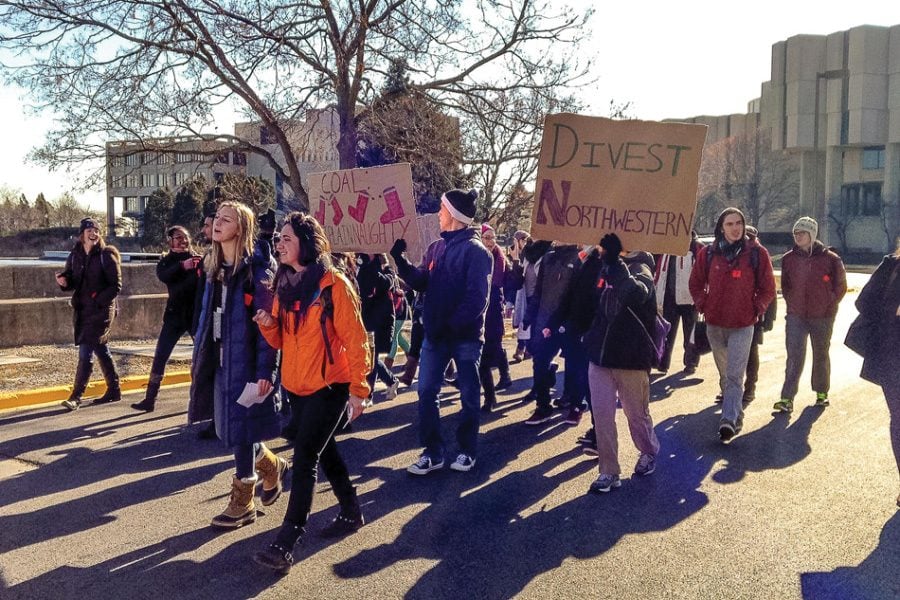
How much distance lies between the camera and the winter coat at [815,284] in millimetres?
8227

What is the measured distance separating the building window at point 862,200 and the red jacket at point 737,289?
63.9 m

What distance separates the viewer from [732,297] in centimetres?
698

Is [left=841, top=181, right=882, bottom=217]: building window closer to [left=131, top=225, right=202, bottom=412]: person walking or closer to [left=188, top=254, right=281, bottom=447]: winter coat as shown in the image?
[left=131, top=225, right=202, bottom=412]: person walking

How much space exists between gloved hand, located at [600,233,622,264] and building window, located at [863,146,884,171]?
222 ft

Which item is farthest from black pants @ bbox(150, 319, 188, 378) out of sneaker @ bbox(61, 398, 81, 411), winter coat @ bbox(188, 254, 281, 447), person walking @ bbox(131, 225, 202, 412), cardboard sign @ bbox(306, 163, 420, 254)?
winter coat @ bbox(188, 254, 281, 447)

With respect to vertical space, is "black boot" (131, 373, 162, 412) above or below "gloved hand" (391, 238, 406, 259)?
below

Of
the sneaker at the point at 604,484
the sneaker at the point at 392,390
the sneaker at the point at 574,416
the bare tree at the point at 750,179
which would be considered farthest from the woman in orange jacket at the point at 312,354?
the bare tree at the point at 750,179

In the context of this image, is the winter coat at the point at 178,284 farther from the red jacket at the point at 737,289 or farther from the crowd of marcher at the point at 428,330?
the red jacket at the point at 737,289

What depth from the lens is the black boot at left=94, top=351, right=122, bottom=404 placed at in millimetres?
8367

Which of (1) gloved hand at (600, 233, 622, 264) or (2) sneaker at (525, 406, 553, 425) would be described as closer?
(1) gloved hand at (600, 233, 622, 264)

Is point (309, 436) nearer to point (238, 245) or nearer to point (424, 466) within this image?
point (238, 245)

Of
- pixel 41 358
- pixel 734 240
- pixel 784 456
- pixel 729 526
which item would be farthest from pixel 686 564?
pixel 41 358

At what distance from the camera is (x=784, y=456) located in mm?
6473

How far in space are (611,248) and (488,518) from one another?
1934 mm
